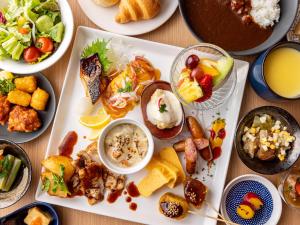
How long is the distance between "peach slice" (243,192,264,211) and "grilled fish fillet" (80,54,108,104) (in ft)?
3.74

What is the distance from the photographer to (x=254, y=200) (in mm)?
3004

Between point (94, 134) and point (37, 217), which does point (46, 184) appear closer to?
point (37, 217)

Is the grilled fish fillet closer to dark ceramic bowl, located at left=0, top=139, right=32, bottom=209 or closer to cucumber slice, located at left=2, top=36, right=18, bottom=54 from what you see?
cucumber slice, located at left=2, top=36, right=18, bottom=54

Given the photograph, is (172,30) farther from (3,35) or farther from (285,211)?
(285,211)

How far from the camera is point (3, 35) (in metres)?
2.98

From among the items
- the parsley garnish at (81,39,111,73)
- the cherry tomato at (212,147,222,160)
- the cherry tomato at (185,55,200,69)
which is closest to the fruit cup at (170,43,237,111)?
the cherry tomato at (185,55,200,69)

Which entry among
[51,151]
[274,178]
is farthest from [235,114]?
[51,151]

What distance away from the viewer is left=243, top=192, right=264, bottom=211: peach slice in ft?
9.86

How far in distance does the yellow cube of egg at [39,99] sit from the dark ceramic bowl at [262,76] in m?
1.30

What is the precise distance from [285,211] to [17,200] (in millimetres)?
1684

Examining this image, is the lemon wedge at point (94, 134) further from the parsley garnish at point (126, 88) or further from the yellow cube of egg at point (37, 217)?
the yellow cube of egg at point (37, 217)

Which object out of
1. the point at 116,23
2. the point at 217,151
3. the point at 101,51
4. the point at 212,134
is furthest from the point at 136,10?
the point at 217,151

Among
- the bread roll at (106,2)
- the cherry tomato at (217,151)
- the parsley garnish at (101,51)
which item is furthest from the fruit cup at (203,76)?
the bread roll at (106,2)

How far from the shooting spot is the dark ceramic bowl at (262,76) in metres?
2.79
